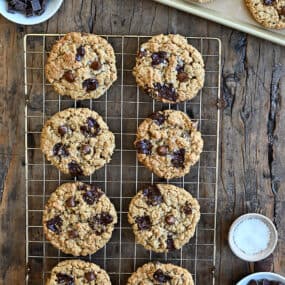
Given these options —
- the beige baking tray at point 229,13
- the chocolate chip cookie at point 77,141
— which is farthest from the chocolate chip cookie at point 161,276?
the beige baking tray at point 229,13

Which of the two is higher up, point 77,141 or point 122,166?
point 77,141

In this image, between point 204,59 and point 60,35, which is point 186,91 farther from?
point 60,35

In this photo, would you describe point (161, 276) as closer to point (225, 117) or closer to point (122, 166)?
point (122, 166)

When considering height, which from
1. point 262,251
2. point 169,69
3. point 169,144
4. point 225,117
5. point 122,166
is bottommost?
point 262,251

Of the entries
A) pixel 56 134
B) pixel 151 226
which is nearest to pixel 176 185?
pixel 151 226

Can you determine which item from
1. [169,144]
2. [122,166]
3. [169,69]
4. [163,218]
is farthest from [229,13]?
[163,218]

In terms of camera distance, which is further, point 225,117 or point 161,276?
point 225,117

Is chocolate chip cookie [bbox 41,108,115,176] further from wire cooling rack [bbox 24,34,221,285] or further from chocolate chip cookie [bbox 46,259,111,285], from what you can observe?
chocolate chip cookie [bbox 46,259,111,285]

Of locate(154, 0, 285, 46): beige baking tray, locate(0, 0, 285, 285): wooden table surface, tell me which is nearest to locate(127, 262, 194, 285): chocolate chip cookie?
locate(0, 0, 285, 285): wooden table surface
